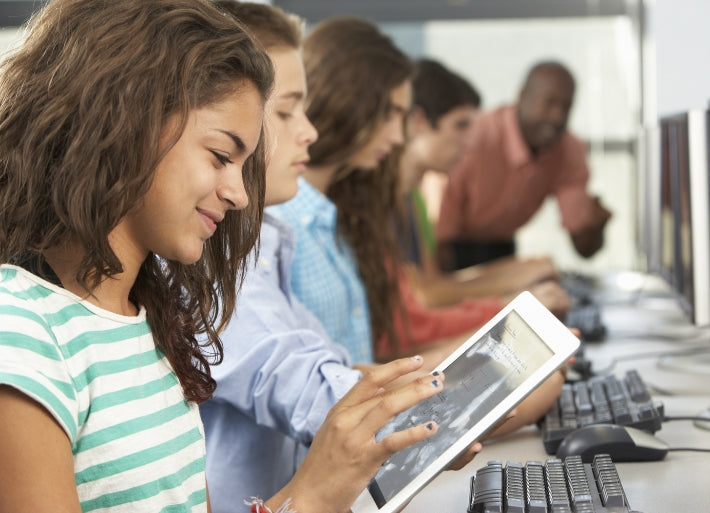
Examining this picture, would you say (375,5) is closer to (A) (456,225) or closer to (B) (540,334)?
(A) (456,225)

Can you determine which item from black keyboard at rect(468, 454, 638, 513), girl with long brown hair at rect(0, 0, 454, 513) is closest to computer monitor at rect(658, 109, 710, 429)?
black keyboard at rect(468, 454, 638, 513)

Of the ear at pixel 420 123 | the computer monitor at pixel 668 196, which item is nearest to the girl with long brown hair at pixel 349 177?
the computer monitor at pixel 668 196

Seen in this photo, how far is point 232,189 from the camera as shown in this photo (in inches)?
38.0

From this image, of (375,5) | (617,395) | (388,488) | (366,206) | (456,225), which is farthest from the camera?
(375,5)

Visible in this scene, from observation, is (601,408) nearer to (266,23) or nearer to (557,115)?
(266,23)

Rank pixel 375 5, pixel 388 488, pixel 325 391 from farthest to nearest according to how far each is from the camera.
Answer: pixel 375 5
pixel 325 391
pixel 388 488

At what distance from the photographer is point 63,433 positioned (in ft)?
2.74

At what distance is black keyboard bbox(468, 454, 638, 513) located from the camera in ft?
3.17

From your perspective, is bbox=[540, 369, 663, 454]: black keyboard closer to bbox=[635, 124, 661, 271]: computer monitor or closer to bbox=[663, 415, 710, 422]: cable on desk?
bbox=[663, 415, 710, 422]: cable on desk

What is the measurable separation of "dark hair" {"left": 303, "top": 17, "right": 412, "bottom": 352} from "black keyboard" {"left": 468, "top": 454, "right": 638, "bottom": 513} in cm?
90

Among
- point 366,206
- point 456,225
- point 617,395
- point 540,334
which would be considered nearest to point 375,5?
point 456,225

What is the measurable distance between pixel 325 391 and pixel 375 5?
375 centimetres

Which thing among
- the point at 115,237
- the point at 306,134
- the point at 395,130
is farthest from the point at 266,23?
the point at 115,237

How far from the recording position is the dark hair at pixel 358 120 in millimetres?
1871
